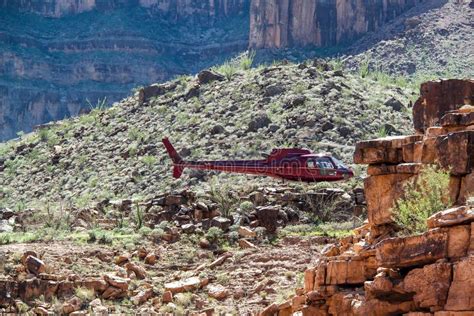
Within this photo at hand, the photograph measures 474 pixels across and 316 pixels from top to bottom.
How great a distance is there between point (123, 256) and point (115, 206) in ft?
38.5

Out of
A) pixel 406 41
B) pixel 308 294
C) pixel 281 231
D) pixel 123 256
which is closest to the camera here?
pixel 308 294

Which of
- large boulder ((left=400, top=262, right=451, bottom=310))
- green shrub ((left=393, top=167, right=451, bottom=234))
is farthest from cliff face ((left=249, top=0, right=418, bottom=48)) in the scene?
large boulder ((left=400, top=262, right=451, bottom=310))

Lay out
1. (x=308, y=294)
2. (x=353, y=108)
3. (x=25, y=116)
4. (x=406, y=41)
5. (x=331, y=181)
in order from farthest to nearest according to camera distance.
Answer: (x=25, y=116), (x=406, y=41), (x=353, y=108), (x=331, y=181), (x=308, y=294)

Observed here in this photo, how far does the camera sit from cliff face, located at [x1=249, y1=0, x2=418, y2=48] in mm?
120000

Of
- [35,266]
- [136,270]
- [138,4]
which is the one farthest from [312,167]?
[138,4]

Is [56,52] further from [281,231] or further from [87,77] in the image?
[281,231]

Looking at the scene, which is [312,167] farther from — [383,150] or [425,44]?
[425,44]

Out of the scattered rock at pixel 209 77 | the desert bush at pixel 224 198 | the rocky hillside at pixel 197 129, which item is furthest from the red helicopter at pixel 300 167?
the scattered rock at pixel 209 77

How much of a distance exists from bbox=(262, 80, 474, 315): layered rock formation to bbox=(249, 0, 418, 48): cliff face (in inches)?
3622

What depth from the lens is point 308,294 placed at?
25359 millimetres

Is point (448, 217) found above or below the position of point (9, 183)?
above

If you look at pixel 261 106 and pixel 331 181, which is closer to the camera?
pixel 331 181

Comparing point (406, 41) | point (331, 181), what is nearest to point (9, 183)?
point (331, 181)

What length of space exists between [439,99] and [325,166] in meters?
22.7
